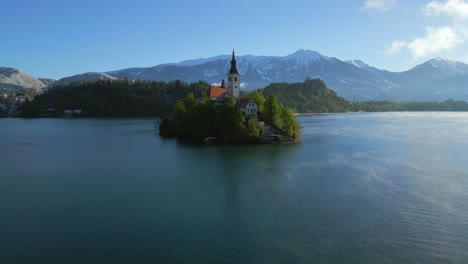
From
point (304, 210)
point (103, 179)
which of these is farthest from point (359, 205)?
point (103, 179)

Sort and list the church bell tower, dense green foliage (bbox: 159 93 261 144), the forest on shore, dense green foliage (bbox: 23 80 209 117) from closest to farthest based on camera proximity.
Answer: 1. dense green foliage (bbox: 159 93 261 144)
2. the church bell tower
3. the forest on shore
4. dense green foliage (bbox: 23 80 209 117)

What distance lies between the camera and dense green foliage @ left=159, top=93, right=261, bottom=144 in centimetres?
5525

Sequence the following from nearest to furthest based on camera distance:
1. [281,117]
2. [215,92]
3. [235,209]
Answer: [235,209], [281,117], [215,92]

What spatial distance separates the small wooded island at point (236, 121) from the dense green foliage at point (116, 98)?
101m

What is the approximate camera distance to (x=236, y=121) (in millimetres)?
55219

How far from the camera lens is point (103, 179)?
1276 inches

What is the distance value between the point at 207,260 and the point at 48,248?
25.1ft

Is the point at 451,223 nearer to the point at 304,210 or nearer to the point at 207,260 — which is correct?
the point at 304,210

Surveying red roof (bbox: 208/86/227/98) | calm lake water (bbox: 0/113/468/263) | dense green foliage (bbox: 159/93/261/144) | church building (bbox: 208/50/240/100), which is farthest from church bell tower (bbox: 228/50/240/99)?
calm lake water (bbox: 0/113/468/263)

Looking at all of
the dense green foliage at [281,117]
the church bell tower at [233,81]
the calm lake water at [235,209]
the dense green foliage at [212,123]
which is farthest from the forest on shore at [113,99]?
the calm lake water at [235,209]

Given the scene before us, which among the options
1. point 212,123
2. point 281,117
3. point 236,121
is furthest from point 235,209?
point 281,117

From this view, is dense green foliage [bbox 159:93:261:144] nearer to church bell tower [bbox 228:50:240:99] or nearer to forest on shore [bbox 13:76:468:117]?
church bell tower [bbox 228:50:240:99]

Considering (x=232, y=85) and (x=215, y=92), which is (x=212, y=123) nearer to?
(x=215, y=92)

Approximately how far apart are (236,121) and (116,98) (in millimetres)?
126663
